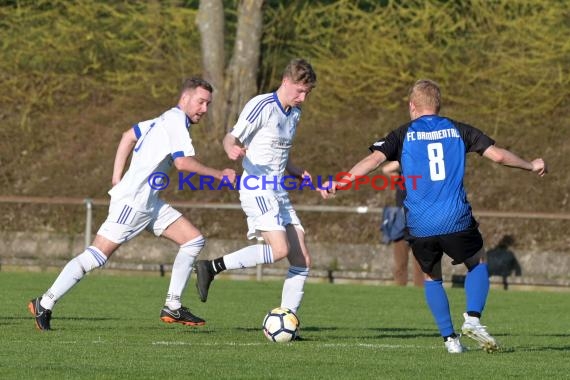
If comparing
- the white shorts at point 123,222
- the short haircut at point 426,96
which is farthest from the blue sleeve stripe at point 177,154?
the short haircut at point 426,96

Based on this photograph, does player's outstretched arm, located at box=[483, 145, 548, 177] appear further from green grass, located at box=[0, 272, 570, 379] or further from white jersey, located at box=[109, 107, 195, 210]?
white jersey, located at box=[109, 107, 195, 210]

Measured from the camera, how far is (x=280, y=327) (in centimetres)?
971

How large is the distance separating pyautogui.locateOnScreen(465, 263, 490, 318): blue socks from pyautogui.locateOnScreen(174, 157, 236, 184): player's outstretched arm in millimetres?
1798

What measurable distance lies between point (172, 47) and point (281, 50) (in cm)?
218

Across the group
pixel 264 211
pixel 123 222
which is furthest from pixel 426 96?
pixel 123 222

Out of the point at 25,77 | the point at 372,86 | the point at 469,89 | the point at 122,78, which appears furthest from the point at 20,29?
the point at 469,89

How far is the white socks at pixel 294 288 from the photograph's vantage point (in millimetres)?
10336

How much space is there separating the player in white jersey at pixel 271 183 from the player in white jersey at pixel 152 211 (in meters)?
0.44

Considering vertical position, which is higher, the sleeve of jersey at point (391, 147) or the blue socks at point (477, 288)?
the sleeve of jersey at point (391, 147)

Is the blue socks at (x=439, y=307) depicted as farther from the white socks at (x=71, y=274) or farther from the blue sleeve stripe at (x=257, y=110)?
the white socks at (x=71, y=274)

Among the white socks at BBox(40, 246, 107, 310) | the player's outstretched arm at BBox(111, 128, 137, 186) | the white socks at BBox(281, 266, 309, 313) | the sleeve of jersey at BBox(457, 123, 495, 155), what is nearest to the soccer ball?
the white socks at BBox(281, 266, 309, 313)

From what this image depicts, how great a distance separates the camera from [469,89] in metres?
22.9

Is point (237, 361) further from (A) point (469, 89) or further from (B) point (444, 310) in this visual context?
(A) point (469, 89)

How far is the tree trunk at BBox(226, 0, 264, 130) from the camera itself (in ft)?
77.3
